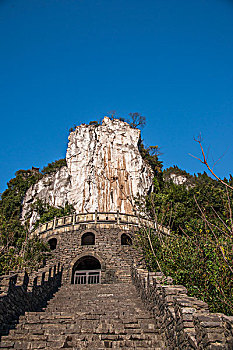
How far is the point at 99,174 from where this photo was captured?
32844 millimetres

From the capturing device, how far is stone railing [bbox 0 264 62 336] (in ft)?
28.3

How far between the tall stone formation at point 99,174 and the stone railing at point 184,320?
21.4 m

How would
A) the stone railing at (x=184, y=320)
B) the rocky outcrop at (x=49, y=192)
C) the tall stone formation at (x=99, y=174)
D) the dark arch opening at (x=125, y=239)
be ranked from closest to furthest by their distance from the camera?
the stone railing at (x=184, y=320) < the dark arch opening at (x=125, y=239) < the tall stone formation at (x=99, y=174) < the rocky outcrop at (x=49, y=192)

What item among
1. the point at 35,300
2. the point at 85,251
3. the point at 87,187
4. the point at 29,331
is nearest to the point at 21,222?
the point at 87,187

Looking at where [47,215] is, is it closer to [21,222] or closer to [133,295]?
[21,222]

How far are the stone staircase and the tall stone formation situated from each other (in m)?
20.6

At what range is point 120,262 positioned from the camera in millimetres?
18766

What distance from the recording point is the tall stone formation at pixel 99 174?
31.4m

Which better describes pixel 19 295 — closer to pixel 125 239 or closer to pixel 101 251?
pixel 101 251

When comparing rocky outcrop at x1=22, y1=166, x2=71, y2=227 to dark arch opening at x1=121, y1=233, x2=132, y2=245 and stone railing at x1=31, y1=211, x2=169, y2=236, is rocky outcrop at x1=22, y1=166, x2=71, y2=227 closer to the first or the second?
stone railing at x1=31, y1=211, x2=169, y2=236

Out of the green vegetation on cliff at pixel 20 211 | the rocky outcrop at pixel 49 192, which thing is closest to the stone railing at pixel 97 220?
the green vegetation on cliff at pixel 20 211

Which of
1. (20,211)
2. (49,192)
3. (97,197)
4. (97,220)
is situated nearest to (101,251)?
(97,220)

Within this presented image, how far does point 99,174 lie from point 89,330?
2564cm

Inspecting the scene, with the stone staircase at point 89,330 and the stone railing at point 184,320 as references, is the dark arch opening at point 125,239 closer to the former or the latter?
the stone staircase at point 89,330
